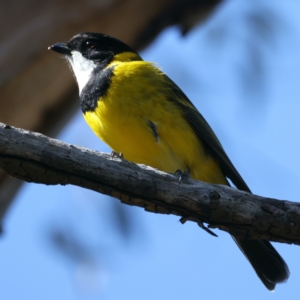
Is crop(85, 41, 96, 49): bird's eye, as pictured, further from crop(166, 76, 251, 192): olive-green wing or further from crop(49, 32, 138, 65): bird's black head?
crop(166, 76, 251, 192): olive-green wing

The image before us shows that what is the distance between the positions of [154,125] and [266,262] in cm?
126

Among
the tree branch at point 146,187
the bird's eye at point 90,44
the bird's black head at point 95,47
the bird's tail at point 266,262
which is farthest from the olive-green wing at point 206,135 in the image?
the tree branch at point 146,187

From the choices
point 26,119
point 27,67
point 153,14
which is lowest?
point 26,119

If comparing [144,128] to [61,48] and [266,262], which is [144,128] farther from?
[266,262]

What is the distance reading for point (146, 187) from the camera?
3.20 metres

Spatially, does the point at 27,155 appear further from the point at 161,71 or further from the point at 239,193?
the point at 161,71

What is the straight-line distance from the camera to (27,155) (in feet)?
9.96

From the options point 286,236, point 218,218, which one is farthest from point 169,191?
point 286,236

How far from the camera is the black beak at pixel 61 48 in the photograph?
4355 millimetres

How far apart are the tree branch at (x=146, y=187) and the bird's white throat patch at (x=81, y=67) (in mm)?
1341

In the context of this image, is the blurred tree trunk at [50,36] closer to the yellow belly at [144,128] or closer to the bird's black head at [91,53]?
the bird's black head at [91,53]

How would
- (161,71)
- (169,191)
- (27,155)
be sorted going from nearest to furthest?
(27,155) → (169,191) → (161,71)

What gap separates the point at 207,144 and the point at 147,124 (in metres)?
0.61

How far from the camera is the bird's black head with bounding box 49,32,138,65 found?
15.0 ft
